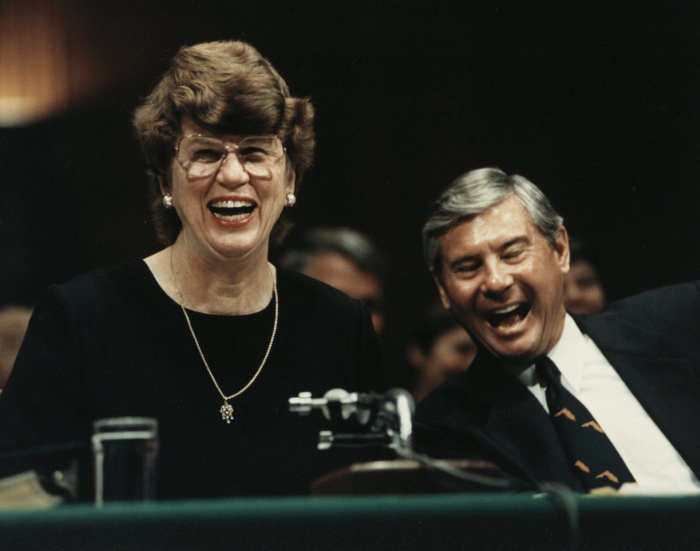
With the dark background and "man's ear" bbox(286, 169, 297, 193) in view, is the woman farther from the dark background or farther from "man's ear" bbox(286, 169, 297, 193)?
the dark background

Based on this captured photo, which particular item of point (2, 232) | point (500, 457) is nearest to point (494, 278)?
point (500, 457)

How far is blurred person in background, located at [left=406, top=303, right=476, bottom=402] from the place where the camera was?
2.88 m

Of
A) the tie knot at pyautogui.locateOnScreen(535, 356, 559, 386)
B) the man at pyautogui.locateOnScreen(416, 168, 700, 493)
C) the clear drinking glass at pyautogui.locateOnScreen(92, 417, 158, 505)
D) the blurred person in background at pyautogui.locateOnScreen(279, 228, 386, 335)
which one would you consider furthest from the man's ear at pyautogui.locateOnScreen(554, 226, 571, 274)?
the clear drinking glass at pyautogui.locateOnScreen(92, 417, 158, 505)

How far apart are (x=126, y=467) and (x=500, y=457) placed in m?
0.93

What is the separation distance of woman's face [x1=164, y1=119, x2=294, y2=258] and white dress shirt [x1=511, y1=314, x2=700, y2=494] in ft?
2.54

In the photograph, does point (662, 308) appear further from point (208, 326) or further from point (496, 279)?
point (208, 326)

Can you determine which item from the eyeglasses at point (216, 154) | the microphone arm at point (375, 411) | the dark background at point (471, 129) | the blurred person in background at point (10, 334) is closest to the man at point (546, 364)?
the microphone arm at point (375, 411)

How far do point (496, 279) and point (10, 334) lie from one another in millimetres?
1307

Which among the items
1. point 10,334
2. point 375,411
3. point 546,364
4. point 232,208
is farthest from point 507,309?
point 10,334

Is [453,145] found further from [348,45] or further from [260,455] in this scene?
[260,455]

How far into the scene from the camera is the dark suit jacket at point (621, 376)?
207cm

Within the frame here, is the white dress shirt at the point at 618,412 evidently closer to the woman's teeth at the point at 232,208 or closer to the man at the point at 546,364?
the man at the point at 546,364

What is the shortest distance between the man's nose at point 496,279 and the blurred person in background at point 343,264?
0.48m

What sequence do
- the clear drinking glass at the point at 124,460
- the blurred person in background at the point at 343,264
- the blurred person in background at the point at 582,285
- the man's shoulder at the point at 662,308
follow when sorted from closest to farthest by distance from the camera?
the clear drinking glass at the point at 124,460 < the man's shoulder at the point at 662,308 < the blurred person in background at the point at 343,264 < the blurred person in background at the point at 582,285
